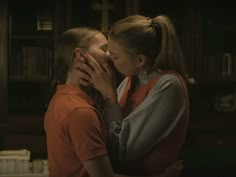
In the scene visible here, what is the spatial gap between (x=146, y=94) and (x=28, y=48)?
2.10 meters

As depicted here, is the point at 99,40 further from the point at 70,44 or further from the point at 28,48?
the point at 28,48

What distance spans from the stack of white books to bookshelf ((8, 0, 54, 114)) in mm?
408

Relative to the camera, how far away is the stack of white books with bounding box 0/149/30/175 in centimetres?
309

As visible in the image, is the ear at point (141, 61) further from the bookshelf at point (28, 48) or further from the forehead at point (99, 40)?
the bookshelf at point (28, 48)

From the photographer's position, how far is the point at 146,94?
5.01 feet

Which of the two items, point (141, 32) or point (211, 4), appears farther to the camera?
point (211, 4)

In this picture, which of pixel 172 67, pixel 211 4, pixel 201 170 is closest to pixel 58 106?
pixel 172 67

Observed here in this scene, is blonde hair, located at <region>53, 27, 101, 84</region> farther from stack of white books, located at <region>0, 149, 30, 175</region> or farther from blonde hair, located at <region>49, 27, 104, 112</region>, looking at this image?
stack of white books, located at <region>0, 149, 30, 175</region>

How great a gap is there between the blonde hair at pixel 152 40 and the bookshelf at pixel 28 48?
1.98m

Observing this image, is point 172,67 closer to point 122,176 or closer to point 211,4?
point 122,176

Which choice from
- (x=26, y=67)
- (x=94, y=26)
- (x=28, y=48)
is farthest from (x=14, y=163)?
(x=94, y=26)

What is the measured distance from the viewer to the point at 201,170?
2684mm

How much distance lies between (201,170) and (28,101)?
1.39m

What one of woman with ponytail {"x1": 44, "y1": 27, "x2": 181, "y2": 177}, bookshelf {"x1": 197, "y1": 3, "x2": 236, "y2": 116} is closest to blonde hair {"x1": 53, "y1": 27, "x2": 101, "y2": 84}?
woman with ponytail {"x1": 44, "y1": 27, "x2": 181, "y2": 177}
